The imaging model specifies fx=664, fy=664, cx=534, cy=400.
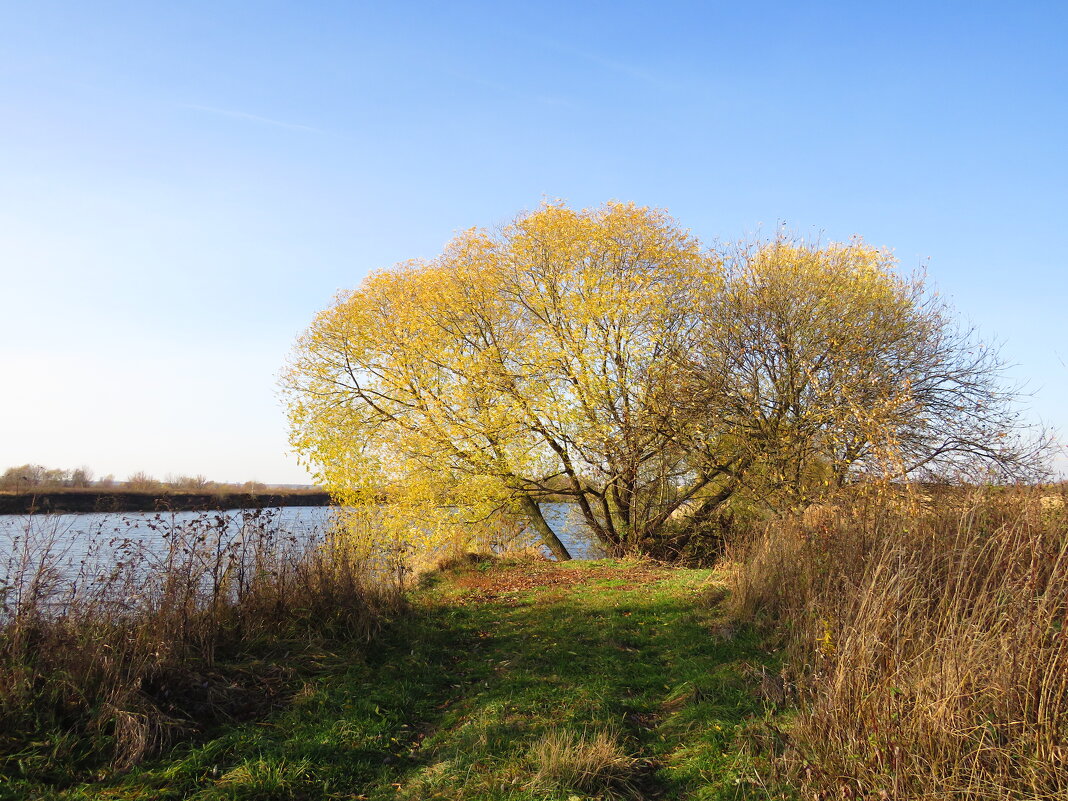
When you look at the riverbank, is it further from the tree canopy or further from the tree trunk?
the tree trunk

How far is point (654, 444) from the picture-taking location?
15688 mm

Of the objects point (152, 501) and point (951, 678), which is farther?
point (152, 501)

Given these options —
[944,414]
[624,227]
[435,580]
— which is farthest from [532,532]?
[944,414]

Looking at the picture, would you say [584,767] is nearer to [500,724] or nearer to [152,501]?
[500,724]

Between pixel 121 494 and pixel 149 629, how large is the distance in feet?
9.79

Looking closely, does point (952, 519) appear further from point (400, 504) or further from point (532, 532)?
point (532, 532)

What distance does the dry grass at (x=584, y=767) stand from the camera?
4020 millimetres

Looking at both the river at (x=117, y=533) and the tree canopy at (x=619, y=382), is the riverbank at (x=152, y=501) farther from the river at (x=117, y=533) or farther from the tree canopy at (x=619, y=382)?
the tree canopy at (x=619, y=382)

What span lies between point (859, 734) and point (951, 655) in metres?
0.69

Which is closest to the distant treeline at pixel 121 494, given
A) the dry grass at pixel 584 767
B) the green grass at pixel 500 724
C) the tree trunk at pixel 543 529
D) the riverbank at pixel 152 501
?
the riverbank at pixel 152 501

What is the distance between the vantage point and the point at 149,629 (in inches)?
213

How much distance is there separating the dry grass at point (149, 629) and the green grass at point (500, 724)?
1.07 ft

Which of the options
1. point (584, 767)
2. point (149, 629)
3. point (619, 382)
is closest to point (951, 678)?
point (584, 767)

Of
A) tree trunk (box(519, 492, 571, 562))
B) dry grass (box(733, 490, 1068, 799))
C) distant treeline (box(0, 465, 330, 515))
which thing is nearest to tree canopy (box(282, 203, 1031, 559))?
tree trunk (box(519, 492, 571, 562))
